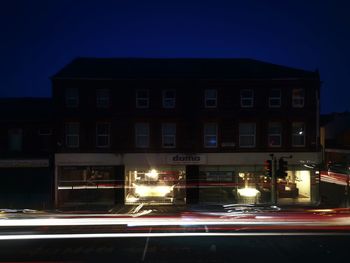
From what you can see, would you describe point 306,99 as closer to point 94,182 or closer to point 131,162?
point 131,162

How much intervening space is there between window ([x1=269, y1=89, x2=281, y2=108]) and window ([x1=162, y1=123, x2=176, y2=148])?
24.0 feet

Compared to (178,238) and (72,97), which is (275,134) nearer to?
(72,97)

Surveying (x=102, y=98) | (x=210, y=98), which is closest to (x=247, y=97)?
(x=210, y=98)

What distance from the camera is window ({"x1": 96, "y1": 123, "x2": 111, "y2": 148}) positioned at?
30.5m

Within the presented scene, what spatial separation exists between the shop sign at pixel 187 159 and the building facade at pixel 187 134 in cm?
7

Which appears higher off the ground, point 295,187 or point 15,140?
point 15,140

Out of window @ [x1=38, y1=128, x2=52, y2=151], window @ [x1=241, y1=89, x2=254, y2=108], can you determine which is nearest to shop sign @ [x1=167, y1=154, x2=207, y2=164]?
window @ [x1=241, y1=89, x2=254, y2=108]

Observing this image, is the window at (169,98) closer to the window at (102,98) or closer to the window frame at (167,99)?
the window frame at (167,99)

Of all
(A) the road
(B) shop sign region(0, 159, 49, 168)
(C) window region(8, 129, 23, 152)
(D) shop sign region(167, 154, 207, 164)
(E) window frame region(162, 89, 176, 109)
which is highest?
(E) window frame region(162, 89, 176, 109)

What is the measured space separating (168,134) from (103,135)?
4.73m

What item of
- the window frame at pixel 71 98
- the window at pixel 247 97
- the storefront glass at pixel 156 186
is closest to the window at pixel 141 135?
the storefront glass at pixel 156 186

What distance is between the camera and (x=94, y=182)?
30062mm

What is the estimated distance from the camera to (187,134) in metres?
30.5

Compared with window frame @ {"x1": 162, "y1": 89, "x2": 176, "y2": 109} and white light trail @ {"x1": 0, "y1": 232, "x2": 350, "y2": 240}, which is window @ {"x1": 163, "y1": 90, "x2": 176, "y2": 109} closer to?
window frame @ {"x1": 162, "y1": 89, "x2": 176, "y2": 109}
